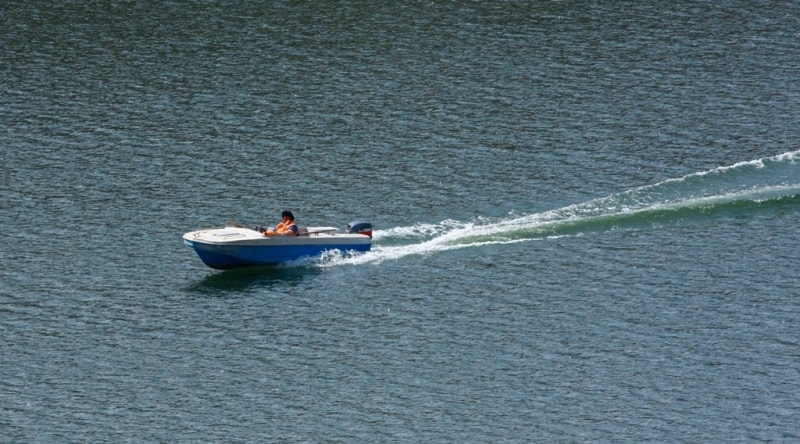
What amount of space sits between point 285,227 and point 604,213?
14.6 meters

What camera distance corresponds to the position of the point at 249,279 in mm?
72312

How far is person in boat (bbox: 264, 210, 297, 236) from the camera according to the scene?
238ft

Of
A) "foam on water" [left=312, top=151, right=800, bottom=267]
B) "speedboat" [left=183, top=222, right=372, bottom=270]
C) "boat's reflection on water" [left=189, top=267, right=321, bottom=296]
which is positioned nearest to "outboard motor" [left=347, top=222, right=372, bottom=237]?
"speedboat" [left=183, top=222, right=372, bottom=270]

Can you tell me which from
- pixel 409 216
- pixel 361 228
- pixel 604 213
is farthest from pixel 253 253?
pixel 604 213

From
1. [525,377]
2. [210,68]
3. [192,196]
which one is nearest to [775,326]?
[525,377]

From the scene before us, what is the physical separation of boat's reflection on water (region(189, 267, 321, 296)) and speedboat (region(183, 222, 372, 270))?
361mm

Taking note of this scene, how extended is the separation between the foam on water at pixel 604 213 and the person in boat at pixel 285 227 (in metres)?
1.79

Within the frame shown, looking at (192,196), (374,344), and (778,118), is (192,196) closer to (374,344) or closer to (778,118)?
(374,344)

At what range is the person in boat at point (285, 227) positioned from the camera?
238ft

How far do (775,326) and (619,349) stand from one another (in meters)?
6.48

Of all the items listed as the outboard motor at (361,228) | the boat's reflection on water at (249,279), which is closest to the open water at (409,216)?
the boat's reflection on water at (249,279)

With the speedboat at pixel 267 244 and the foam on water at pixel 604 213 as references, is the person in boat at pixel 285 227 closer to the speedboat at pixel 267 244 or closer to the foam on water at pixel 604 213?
the speedboat at pixel 267 244

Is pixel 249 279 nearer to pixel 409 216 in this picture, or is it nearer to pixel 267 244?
pixel 267 244

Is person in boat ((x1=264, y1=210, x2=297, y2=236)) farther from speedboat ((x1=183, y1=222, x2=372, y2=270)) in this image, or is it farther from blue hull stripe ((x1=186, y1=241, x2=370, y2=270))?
blue hull stripe ((x1=186, y1=241, x2=370, y2=270))
